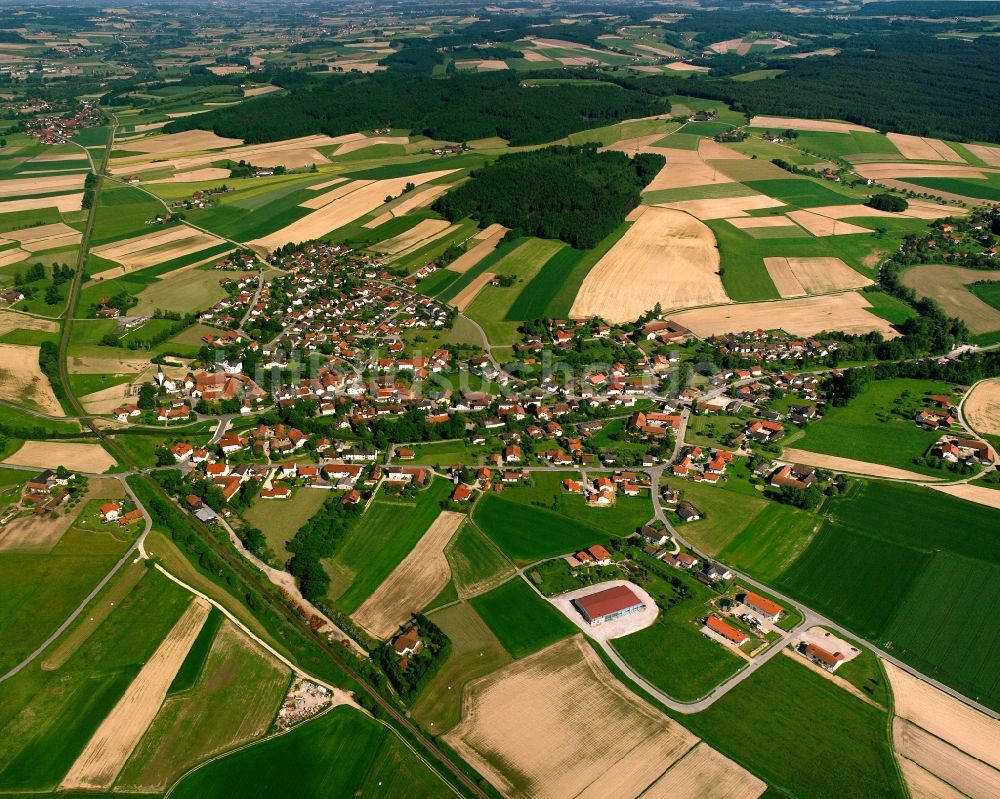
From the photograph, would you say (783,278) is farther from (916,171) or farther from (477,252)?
(916,171)

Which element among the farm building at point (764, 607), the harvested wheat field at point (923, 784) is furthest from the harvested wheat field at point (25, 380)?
the harvested wheat field at point (923, 784)

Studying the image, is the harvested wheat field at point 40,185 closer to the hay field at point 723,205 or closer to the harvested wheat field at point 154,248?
the harvested wheat field at point 154,248

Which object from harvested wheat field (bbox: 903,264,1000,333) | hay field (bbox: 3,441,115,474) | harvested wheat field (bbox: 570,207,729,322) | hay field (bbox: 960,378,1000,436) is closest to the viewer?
hay field (bbox: 3,441,115,474)

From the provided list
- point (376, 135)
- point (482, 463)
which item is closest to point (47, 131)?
point (376, 135)

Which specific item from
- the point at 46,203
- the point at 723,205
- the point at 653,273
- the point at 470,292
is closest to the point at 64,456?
the point at 470,292

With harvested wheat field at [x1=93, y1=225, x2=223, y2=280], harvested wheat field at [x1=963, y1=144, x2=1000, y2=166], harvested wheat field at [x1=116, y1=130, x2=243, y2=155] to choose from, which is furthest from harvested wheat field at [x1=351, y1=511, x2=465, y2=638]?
harvested wheat field at [x1=963, y1=144, x2=1000, y2=166]

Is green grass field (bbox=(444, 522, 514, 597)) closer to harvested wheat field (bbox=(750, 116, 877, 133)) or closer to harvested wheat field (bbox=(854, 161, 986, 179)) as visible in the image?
harvested wheat field (bbox=(854, 161, 986, 179))

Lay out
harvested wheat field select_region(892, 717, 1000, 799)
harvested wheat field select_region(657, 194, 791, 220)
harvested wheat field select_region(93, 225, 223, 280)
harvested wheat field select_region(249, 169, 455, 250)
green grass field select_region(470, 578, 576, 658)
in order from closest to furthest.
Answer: harvested wheat field select_region(892, 717, 1000, 799) < green grass field select_region(470, 578, 576, 658) < harvested wheat field select_region(93, 225, 223, 280) < harvested wheat field select_region(249, 169, 455, 250) < harvested wheat field select_region(657, 194, 791, 220)
